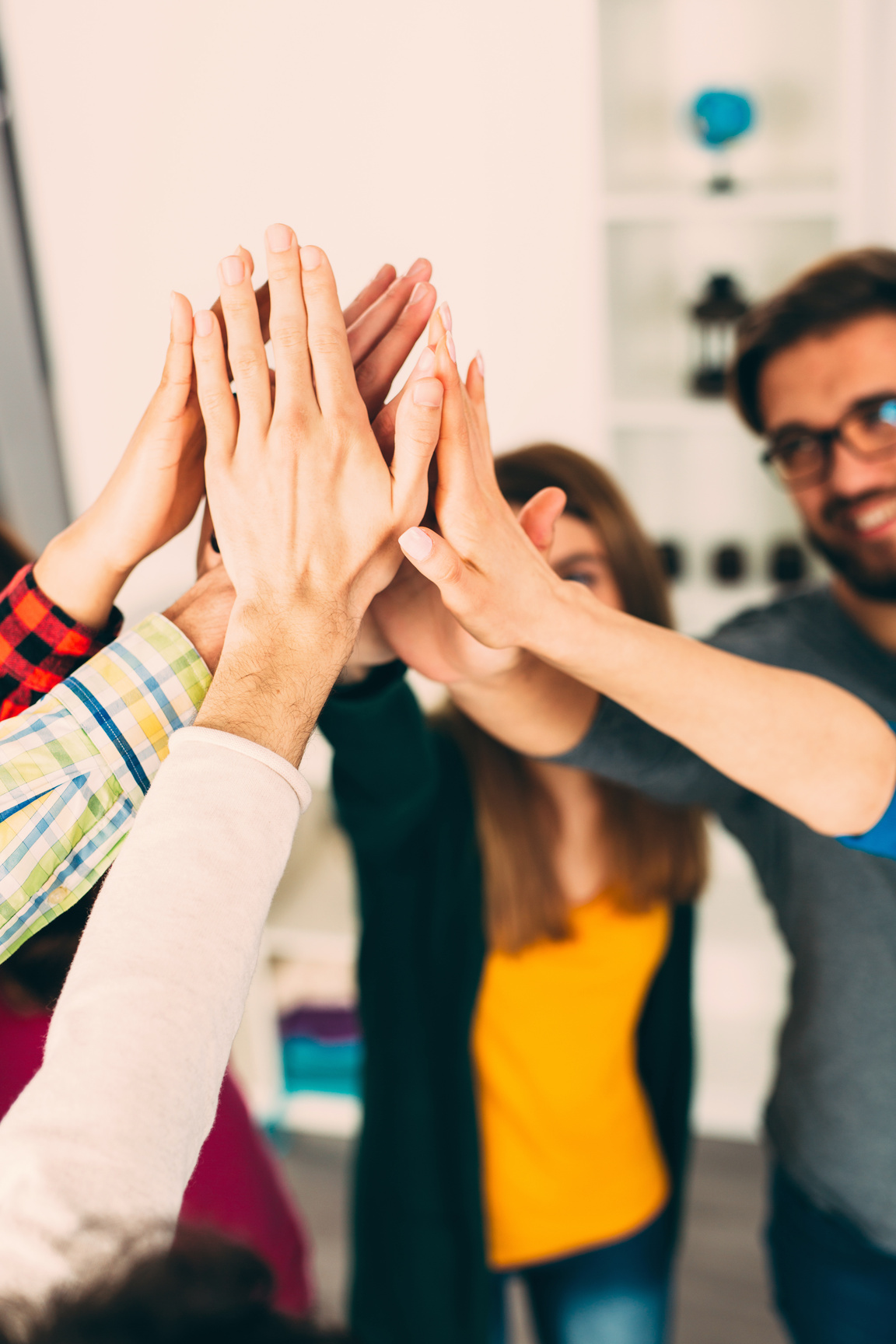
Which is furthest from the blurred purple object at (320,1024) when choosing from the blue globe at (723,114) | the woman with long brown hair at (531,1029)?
the blue globe at (723,114)

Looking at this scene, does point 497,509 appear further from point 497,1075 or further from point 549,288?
point 549,288

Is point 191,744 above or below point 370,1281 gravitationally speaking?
above

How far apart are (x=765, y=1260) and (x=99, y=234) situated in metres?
2.12

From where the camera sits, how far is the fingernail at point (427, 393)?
51cm

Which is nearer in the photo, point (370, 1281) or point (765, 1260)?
point (370, 1281)

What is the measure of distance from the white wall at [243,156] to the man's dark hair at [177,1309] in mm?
573

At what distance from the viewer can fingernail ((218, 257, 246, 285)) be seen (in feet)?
1.66

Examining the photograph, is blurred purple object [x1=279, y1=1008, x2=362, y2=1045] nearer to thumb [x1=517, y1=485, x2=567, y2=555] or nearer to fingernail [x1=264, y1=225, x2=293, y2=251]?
thumb [x1=517, y1=485, x2=567, y2=555]

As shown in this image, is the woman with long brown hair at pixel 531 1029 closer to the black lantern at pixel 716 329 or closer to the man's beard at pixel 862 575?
the man's beard at pixel 862 575

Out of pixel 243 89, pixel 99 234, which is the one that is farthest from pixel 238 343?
pixel 99 234

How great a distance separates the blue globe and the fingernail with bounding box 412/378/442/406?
66.6 inches

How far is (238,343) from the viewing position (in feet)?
1.67

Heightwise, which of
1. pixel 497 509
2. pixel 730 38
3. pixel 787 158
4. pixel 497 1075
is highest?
pixel 730 38

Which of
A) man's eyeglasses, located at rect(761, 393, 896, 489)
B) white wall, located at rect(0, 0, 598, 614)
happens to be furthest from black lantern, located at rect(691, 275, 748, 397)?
man's eyeglasses, located at rect(761, 393, 896, 489)
